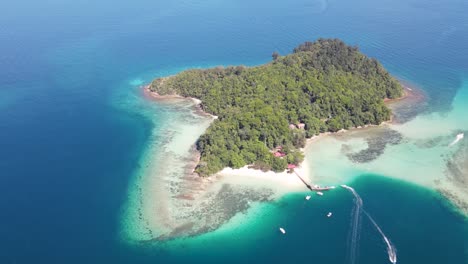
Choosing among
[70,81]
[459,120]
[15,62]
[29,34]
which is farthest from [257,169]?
[29,34]

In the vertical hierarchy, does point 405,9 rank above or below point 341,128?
above

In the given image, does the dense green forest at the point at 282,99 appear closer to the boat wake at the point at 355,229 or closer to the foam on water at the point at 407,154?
the foam on water at the point at 407,154

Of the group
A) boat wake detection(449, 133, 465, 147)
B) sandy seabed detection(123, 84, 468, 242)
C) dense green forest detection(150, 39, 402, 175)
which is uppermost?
dense green forest detection(150, 39, 402, 175)

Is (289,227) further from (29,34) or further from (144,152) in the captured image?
(29,34)

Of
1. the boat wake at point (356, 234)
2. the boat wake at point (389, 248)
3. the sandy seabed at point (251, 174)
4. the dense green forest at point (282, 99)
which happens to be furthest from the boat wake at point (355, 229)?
the dense green forest at point (282, 99)

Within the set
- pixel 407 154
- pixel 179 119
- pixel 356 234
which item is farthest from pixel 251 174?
pixel 407 154

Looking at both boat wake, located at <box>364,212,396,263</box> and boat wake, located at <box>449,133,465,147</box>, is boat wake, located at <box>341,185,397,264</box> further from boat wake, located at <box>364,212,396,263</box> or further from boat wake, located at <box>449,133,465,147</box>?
boat wake, located at <box>449,133,465,147</box>

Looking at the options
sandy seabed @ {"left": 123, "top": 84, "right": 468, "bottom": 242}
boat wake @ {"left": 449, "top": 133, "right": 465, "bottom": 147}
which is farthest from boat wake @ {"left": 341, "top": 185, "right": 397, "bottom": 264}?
boat wake @ {"left": 449, "top": 133, "right": 465, "bottom": 147}
